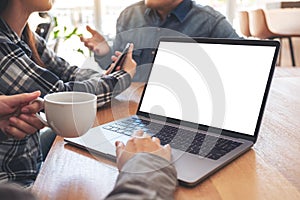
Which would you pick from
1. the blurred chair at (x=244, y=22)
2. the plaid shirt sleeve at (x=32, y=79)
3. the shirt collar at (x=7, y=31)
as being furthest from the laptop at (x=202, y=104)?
the blurred chair at (x=244, y=22)

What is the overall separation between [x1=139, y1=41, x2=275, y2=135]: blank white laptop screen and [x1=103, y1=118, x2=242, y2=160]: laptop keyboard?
0.05 meters

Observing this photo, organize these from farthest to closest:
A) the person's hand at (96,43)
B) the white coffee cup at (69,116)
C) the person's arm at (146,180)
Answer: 1. the person's hand at (96,43)
2. the white coffee cup at (69,116)
3. the person's arm at (146,180)

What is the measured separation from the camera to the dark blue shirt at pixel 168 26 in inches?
62.5

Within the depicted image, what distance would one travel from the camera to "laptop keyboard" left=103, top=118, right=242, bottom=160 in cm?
65

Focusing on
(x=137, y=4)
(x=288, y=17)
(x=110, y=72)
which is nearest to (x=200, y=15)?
(x=137, y=4)

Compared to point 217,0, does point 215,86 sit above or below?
above

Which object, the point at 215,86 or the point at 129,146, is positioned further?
the point at 215,86

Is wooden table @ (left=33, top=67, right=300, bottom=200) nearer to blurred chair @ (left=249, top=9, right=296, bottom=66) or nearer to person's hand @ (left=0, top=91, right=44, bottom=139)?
person's hand @ (left=0, top=91, right=44, bottom=139)

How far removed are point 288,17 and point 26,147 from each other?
371 centimetres

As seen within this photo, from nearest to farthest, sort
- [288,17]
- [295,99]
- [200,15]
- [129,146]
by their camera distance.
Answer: [129,146] → [295,99] → [200,15] → [288,17]

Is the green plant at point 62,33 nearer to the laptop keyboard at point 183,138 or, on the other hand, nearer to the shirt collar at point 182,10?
the shirt collar at point 182,10

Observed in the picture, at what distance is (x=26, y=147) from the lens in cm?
93

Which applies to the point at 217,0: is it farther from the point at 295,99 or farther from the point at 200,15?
the point at 295,99

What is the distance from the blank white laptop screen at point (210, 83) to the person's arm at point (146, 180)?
0.87ft
